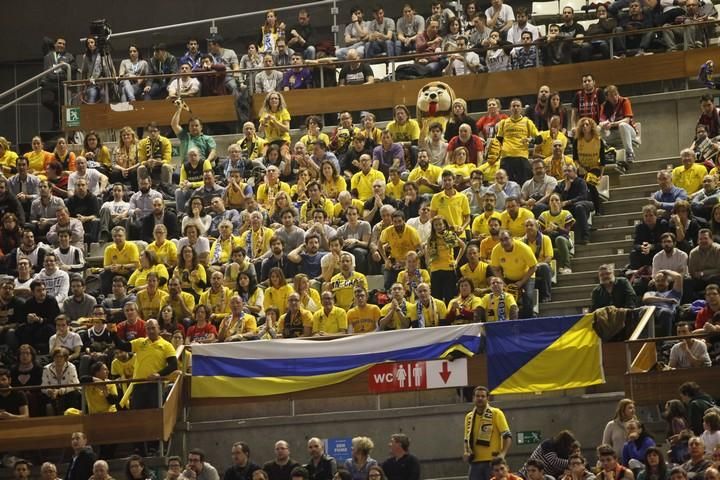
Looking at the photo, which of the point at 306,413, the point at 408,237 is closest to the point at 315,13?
the point at 408,237

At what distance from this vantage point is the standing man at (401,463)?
63.6 ft

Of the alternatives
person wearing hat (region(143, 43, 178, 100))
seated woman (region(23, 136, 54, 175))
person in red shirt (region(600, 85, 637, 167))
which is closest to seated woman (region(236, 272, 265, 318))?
person in red shirt (region(600, 85, 637, 167))

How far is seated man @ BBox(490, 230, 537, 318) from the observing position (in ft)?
73.4

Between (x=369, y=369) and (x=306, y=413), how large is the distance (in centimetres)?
105

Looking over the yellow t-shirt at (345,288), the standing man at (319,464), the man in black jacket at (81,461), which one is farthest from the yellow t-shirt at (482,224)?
the man in black jacket at (81,461)

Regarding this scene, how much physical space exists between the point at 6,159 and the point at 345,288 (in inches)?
337

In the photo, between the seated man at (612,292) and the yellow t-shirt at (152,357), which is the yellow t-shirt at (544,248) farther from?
the yellow t-shirt at (152,357)

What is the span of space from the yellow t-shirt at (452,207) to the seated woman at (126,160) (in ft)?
19.5

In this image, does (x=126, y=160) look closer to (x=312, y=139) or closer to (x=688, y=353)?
(x=312, y=139)

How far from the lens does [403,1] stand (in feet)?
111

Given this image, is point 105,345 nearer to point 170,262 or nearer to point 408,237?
point 170,262

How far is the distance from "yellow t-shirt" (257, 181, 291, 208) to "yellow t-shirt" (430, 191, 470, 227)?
112 inches

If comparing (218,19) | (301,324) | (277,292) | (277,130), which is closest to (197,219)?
(277,292)

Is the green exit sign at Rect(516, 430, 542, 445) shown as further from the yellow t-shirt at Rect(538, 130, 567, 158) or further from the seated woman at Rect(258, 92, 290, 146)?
the seated woman at Rect(258, 92, 290, 146)
